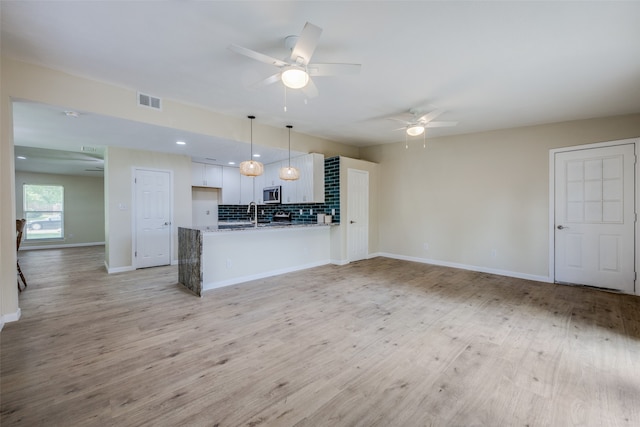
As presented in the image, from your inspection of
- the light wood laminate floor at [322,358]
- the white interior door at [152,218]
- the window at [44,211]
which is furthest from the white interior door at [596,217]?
the window at [44,211]

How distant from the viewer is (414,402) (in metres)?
1.72

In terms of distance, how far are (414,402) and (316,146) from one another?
4.90m

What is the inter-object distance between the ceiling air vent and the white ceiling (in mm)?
198

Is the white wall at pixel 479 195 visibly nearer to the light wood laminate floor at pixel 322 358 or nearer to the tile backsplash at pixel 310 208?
the light wood laminate floor at pixel 322 358

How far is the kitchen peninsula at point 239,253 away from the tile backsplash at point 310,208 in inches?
23.5

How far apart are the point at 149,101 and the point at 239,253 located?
2.47 m

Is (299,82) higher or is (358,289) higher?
(299,82)

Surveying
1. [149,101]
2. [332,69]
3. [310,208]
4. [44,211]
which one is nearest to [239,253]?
[310,208]

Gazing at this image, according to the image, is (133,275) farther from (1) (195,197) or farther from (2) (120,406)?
(2) (120,406)

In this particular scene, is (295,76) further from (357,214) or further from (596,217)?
(596,217)

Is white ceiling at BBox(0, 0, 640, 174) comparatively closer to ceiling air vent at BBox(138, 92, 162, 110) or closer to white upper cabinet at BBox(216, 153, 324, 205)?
ceiling air vent at BBox(138, 92, 162, 110)

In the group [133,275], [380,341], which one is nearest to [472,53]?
[380,341]

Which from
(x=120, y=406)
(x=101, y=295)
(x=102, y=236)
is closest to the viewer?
(x=120, y=406)

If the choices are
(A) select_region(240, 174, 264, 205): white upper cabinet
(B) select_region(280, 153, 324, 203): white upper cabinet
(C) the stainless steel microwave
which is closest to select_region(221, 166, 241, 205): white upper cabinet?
(A) select_region(240, 174, 264, 205): white upper cabinet
